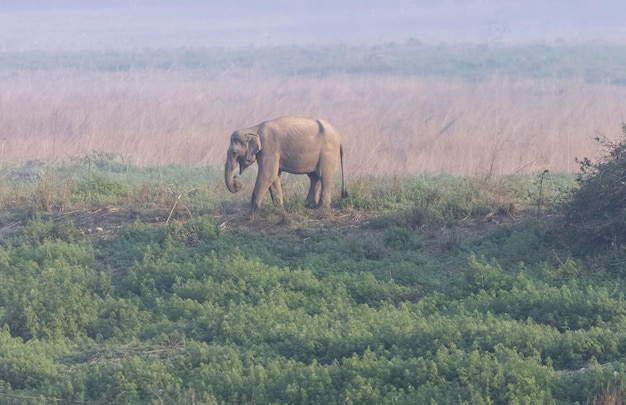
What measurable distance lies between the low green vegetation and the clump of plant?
0.39 feet

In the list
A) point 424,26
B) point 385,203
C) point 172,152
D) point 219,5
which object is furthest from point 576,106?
point 219,5

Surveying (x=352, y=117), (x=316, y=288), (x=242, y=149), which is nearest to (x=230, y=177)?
Answer: (x=242, y=149)

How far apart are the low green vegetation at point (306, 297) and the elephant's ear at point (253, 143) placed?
0.70m

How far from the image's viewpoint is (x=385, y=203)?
1302cm

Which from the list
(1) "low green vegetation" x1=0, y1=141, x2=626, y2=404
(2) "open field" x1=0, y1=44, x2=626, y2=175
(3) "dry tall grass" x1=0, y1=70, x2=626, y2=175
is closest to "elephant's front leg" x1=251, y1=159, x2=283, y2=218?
(1) "low green vegetation" x1=0, y1=141, x2=626, y2=404

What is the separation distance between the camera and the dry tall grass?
67.4ft

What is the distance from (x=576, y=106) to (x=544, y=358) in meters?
20.5

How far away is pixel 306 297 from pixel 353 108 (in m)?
18.5

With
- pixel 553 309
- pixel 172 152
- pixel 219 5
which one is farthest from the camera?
pixel 219 5

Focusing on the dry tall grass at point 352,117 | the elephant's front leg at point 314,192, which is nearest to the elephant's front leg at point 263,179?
the elephant's front leg at point 314,192

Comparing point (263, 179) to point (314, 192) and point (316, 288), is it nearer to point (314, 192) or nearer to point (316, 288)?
point (314, 192)

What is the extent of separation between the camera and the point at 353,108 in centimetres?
2831

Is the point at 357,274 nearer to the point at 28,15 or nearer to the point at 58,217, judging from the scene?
the point at 58,217

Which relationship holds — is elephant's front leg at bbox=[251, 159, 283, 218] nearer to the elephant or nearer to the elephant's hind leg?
the elephant
